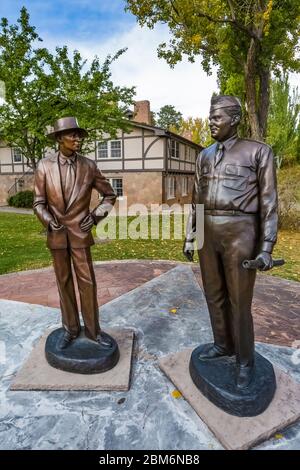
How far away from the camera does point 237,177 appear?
219cm

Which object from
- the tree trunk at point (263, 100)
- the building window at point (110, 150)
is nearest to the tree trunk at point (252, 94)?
the tree trunk at point (263, 100)

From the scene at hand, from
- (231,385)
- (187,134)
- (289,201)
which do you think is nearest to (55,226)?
(231,385)

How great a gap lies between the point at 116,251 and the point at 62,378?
543 cm

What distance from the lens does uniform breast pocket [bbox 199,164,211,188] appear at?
237 cm

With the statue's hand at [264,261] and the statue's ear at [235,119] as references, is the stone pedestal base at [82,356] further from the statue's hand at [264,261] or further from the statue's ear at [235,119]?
the statue's ear at [235,119]

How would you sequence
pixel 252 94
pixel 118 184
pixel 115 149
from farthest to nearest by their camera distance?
pixel 118 184
pixel 115 149
pixel 252 94

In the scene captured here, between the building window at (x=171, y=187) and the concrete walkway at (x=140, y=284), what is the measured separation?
12.1m

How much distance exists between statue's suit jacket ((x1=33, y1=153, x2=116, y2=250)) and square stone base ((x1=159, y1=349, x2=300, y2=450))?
1.46 meters

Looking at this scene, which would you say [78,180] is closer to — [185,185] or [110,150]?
[110,150]

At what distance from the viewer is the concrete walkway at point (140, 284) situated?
3672mm

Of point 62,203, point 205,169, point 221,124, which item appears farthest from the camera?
point 62,203

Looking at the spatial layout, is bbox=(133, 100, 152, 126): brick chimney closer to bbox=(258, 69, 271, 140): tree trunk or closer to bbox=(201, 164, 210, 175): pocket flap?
bbox=(258, 69, 271, 140): tree trunk

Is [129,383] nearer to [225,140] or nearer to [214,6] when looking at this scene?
[225,140]

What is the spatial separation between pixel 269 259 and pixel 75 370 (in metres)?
1.87
